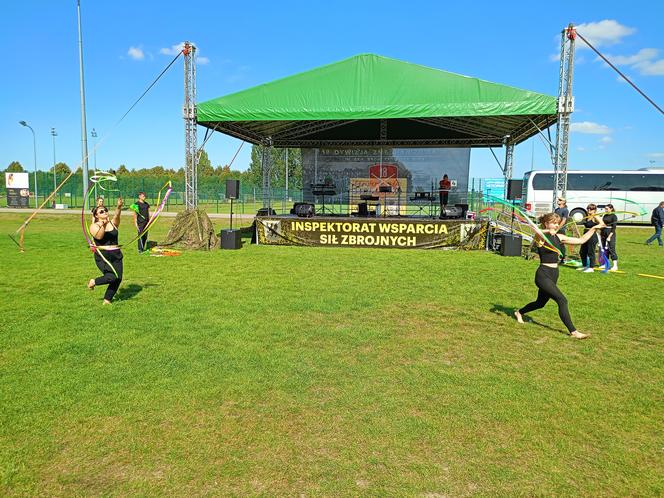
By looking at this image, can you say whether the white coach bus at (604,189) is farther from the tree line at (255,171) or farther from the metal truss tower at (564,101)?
the tree line at (255,171)

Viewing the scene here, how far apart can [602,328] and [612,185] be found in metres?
25.3

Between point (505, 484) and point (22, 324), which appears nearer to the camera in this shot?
point (505, 484)

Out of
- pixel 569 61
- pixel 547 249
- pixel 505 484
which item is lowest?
pixel 505 484

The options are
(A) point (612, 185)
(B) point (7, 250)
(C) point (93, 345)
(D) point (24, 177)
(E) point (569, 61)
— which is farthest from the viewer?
(D) point (24, 177)

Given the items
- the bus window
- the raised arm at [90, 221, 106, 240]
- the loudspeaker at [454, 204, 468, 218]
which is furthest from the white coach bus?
the raised arm at [90, 221, 106, 240]

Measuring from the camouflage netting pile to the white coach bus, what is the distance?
19615 millimetres

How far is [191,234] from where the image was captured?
14.4 m

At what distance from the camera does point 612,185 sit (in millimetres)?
27484

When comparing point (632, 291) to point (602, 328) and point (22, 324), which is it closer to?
point (602, 328)

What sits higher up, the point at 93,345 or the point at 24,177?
the point at 24,177

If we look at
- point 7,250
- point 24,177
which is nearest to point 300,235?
point 7,250

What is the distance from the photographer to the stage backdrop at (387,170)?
21.7 metres

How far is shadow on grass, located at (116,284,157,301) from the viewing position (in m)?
7.83

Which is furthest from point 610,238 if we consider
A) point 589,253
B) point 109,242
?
point 109,242
